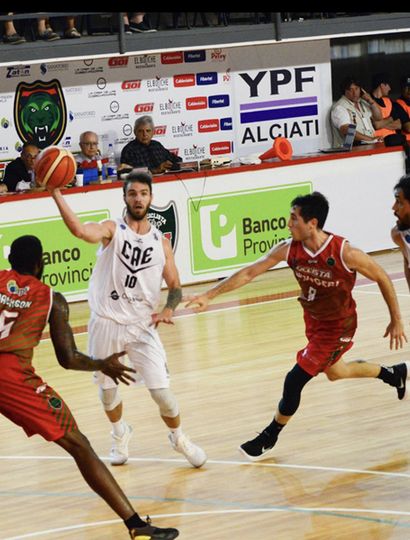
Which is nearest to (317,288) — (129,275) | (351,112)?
(129,275)

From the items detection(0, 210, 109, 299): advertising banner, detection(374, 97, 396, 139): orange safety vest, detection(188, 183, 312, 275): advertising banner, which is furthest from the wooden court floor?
detection(374, 97, 396, 139): orange safety vest

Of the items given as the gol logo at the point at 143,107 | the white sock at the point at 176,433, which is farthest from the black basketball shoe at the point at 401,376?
the gol logo at the point at 143,107

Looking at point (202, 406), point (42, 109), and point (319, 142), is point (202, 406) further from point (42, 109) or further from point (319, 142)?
point (319, 142)

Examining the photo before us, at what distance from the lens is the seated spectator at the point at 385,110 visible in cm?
1634

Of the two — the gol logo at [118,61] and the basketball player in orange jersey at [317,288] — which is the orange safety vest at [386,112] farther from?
the basketball player in orange jersey at [317,288]

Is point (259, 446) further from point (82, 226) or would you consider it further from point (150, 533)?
point (82, 226)

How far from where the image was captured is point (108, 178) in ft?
42.9

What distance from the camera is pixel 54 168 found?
680 cm

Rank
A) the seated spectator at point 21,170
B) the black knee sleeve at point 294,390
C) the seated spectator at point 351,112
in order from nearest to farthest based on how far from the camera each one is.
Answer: the black knee sleeve at point 294,390 → the seated spectator at point 21,170 → the seated spectator at point 351,112

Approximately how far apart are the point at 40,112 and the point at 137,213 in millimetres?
7907

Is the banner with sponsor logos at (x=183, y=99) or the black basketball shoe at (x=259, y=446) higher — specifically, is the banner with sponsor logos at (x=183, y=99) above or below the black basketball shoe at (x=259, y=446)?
above

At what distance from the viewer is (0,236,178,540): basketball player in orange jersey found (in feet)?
17.1

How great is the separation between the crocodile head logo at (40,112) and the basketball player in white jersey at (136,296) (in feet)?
25.0

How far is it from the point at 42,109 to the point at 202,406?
22.5 ft
